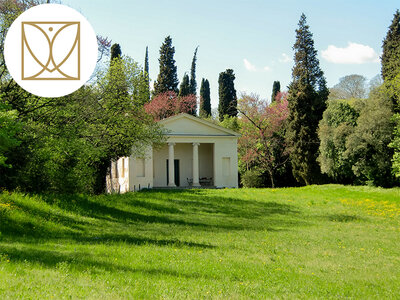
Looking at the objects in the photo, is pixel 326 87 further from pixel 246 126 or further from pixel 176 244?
pixel 176 244

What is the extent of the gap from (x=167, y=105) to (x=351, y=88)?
30094 millimetres

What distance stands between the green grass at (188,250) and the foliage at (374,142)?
13.6 metres

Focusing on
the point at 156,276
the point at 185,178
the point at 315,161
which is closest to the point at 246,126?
A: the point at 315,161

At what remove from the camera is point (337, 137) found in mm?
37469

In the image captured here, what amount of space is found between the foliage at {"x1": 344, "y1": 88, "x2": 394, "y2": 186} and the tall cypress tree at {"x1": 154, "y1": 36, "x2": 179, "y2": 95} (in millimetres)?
25851

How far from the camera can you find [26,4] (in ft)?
57.0

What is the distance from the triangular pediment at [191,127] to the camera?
37.1 metres

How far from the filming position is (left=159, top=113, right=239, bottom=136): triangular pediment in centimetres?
3709

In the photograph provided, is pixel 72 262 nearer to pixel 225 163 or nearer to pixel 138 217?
pixel 138 217

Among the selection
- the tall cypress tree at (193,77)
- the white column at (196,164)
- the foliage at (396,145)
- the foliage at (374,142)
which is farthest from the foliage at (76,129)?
the tall cypress tree at (193,77)

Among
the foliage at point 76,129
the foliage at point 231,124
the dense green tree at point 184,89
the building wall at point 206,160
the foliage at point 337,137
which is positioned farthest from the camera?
the dense green tree at point 184,89

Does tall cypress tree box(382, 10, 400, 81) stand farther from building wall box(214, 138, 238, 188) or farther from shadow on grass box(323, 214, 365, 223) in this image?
shadow on grass box(323, 214, 365, 223)

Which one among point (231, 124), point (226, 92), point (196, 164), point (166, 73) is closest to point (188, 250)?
point (196, 164)

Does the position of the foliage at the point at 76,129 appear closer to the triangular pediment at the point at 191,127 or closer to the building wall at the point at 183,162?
the triangular pediment at the point at 191,127
